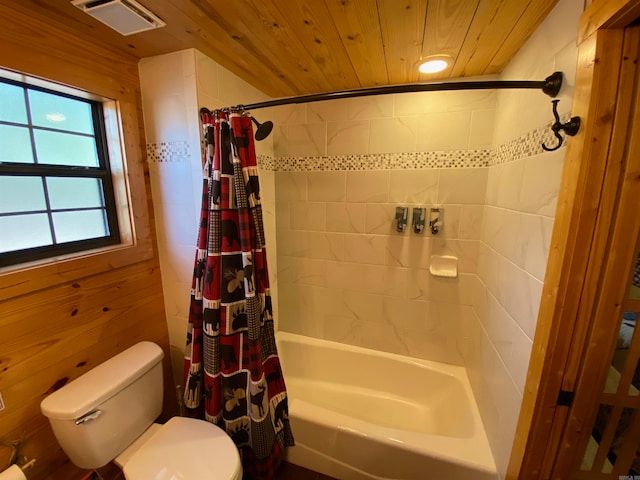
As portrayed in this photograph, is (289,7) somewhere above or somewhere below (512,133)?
above

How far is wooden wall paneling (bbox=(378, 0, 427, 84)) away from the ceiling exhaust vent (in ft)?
2.91

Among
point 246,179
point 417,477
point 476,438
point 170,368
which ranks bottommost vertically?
point 417,477

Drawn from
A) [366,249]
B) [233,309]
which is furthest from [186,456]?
[366,249]

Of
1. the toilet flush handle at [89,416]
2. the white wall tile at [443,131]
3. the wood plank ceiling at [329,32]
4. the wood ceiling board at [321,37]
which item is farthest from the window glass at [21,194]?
the white wall tile at [443,131]

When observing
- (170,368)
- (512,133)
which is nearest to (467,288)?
(512,133)

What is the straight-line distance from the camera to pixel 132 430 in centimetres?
118

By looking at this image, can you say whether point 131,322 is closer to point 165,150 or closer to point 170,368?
point 170,368

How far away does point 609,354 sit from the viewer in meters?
0.77

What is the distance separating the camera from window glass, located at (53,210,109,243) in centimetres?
117

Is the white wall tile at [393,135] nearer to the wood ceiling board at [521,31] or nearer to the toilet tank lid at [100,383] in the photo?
the wood ceiling board at [521,31]

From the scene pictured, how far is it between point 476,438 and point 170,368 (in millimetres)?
1794

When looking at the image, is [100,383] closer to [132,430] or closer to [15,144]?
[132,430]

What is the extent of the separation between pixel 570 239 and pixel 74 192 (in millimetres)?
1988

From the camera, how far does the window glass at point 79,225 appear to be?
1.17 metres
